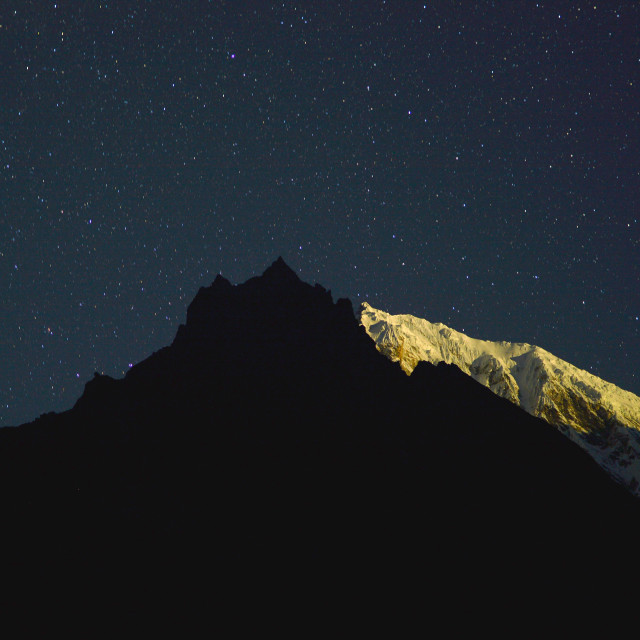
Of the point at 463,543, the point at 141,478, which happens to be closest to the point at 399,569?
the point at 463,543

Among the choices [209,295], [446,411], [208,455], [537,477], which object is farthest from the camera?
[209,295]

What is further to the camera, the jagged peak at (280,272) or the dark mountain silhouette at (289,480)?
the jagged peak at (280,272)

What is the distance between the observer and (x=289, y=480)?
4262 cm

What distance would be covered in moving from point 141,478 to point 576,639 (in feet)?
114

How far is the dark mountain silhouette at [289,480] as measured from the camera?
3505 cm

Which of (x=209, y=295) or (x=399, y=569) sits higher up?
(x=209, y=295)

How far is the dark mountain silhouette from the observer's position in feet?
115

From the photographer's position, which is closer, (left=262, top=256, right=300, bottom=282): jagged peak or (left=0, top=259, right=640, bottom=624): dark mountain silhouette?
(left=0, top=259, right=640, bottom=624): dark mountain silhouette

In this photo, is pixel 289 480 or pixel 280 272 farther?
pixel 280 272

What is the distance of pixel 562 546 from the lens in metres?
44.8

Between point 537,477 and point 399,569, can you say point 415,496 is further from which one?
point 537,477

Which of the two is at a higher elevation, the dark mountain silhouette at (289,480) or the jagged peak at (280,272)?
the jagged peak at (280,272)

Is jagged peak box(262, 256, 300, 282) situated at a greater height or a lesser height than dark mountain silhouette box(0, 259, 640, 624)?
greater

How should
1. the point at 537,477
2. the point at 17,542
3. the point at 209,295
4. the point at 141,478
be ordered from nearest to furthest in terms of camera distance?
the point at 17,542, the point at 141,478, the point at 537,477, the point at 209,295
